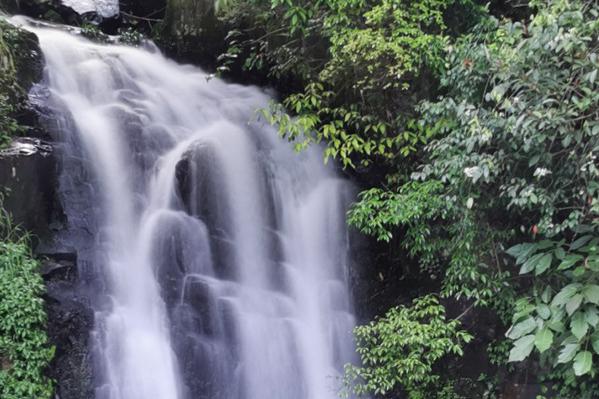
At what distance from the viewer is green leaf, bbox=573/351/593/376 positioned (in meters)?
4.03

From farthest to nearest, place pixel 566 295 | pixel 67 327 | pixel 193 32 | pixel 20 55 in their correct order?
pixel 193 32
pixel 20 55
pixel 67 327
pixel 566 295

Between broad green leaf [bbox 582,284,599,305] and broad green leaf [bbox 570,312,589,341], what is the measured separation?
12 cm

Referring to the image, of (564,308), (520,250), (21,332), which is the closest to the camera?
(564,308)

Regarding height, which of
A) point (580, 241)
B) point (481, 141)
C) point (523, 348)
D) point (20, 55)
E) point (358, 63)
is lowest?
point (523, 348)

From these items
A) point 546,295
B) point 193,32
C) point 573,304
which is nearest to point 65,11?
point 193,32

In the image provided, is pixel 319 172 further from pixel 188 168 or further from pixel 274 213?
pixel 188 168

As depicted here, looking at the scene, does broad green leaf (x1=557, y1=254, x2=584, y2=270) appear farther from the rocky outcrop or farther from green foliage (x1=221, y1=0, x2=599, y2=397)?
the rocky outcrop

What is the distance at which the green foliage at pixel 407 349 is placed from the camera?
5.37 metres

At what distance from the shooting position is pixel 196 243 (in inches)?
259

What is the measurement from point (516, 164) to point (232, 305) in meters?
3.38

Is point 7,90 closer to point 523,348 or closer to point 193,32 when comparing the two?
point 193,32

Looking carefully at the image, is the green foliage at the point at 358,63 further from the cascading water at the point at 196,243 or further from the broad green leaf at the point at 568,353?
the broad green leaf at the point at 568,353

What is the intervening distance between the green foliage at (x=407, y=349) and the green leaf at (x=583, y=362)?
4.25ft

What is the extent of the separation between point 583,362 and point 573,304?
0.40 metres
